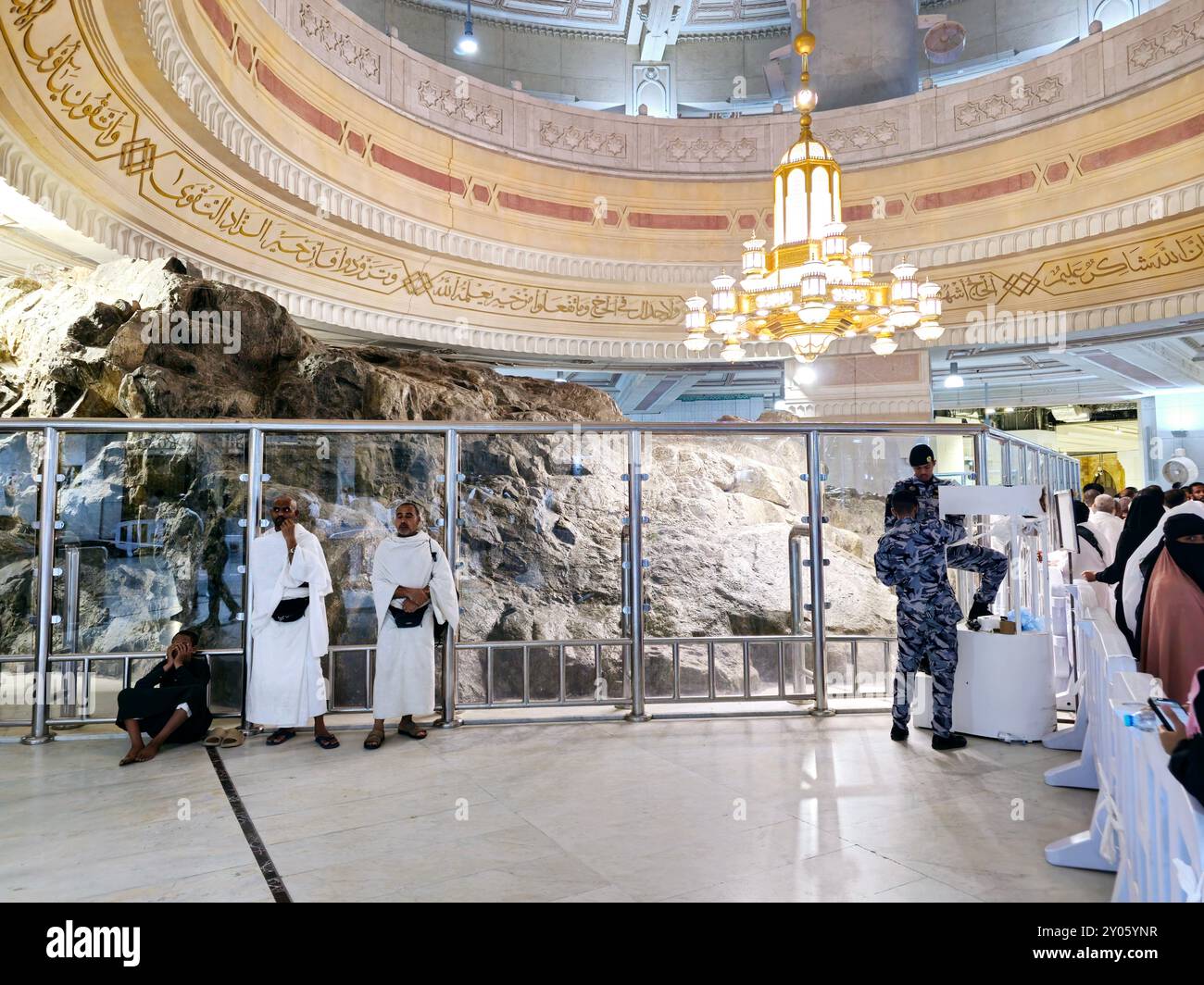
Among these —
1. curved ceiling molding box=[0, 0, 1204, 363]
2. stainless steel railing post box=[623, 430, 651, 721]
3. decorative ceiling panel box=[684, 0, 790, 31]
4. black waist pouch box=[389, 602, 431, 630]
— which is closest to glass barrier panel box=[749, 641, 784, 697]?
stainless steel railing post box=[623, 430, 651, 721]

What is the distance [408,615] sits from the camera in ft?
13.3

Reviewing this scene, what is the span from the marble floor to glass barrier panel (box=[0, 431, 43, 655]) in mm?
696

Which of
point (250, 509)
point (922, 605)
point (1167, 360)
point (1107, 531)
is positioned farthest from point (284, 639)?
point (1167, 360)

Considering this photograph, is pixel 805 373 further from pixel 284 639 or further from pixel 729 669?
pixel 284 639

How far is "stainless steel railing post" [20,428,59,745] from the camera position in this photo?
414 cm

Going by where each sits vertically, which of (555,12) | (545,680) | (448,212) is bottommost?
(545,680)

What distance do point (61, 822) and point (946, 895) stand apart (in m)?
3.07

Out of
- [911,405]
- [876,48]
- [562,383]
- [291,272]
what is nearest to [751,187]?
[876,48]

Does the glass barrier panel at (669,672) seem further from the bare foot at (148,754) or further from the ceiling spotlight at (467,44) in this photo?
the ceiling spotlight at (467,44)

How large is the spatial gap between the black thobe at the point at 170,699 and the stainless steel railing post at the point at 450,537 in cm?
118

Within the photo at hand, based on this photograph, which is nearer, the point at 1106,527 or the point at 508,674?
the point at 508,674

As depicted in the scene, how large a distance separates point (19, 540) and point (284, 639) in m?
1.65

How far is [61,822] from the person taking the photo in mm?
2951
